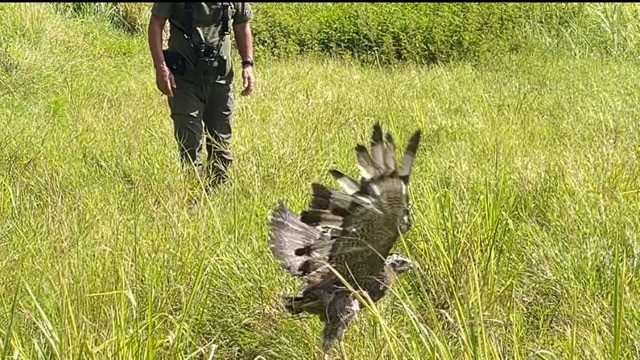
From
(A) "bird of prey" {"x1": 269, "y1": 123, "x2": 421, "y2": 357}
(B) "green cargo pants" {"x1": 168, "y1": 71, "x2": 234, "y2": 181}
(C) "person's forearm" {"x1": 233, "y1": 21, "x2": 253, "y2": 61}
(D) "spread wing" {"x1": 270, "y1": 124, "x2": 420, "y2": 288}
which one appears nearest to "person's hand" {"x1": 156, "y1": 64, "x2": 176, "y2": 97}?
(B) "green cargo pants" {"x1": 168, "y1": 71, "x2": 234, "y2": 181}

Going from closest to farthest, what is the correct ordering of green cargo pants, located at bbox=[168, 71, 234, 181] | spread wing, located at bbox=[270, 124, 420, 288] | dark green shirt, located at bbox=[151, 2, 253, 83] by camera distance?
spread wing, located at bbox=[270, 124, 420, 288]
dark green shirt, located at bbox=[151, 2, 253, 83]
green cargo pants, located at bbox=[168, 71, 234, 181]

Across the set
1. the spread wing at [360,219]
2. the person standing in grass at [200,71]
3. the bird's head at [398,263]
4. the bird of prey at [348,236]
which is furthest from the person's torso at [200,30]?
the bird's head at [398,263]

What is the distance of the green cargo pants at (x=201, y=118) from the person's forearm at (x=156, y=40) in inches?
7.9

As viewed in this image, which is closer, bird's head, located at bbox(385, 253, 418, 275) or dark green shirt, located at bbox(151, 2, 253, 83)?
bird's head, located at bbox(385, 253, 418, 275)

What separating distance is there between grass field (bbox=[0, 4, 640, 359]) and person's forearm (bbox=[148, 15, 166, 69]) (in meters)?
0.52

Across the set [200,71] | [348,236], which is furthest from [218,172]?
[348,236]

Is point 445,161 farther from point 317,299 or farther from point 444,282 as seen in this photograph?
point 317,299

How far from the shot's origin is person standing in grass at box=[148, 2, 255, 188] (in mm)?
3836

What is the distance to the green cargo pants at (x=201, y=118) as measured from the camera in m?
3.98

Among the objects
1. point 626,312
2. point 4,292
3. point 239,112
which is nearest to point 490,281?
point 626,312

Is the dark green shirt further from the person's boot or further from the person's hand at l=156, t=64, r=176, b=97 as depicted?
the person's boot

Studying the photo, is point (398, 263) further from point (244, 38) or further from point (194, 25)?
point (244, 38)

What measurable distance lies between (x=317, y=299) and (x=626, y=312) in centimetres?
85

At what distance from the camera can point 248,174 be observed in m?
3.71
